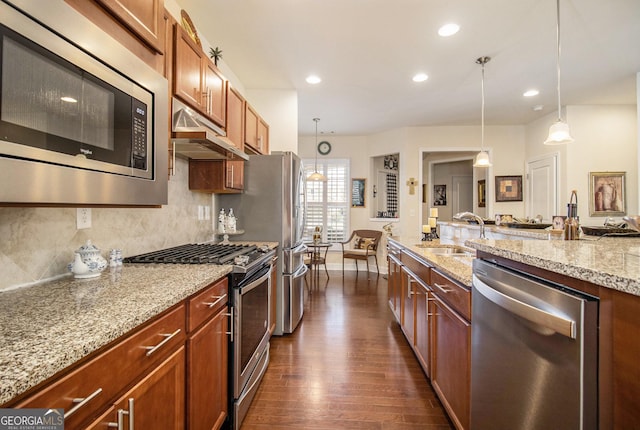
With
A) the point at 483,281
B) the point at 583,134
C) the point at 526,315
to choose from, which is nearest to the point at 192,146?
the point at 483,281

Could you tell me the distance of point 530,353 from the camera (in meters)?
0.92

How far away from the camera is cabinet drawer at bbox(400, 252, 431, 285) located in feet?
6.25

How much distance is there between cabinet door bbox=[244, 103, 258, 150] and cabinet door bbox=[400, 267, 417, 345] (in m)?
1.96

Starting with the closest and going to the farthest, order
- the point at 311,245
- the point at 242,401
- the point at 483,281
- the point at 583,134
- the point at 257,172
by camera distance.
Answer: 1. the point at 483,281
2. the point at 242,401
3. the point at 257,172
4. the point at 583,134
5. the point at 311,245

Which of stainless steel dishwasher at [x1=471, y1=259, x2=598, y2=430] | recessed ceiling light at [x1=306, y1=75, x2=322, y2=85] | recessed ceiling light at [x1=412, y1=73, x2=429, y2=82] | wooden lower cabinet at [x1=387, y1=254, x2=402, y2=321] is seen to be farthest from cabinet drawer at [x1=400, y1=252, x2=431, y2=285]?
recessed ceiling light at [x1=306, y1=75, x2=322, y2=85]

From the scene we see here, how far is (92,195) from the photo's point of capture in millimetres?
906

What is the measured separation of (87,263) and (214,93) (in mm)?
1448

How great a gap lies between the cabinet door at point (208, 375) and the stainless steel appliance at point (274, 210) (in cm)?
129

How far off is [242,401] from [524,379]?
1385 mm

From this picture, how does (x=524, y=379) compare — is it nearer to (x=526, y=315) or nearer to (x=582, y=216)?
(x=526, y=315)

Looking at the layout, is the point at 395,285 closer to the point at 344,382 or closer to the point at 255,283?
the point at 344,382

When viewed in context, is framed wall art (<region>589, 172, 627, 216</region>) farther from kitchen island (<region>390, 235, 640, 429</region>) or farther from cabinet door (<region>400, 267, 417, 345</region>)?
kitchen island (<region>390, 235, 640, 429</region>)

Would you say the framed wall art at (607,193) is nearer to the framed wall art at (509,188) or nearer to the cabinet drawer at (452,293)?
the framed wall art at (509,188)

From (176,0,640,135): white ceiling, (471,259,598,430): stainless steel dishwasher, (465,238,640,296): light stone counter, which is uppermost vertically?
(176,0,640,135): white ceiling
